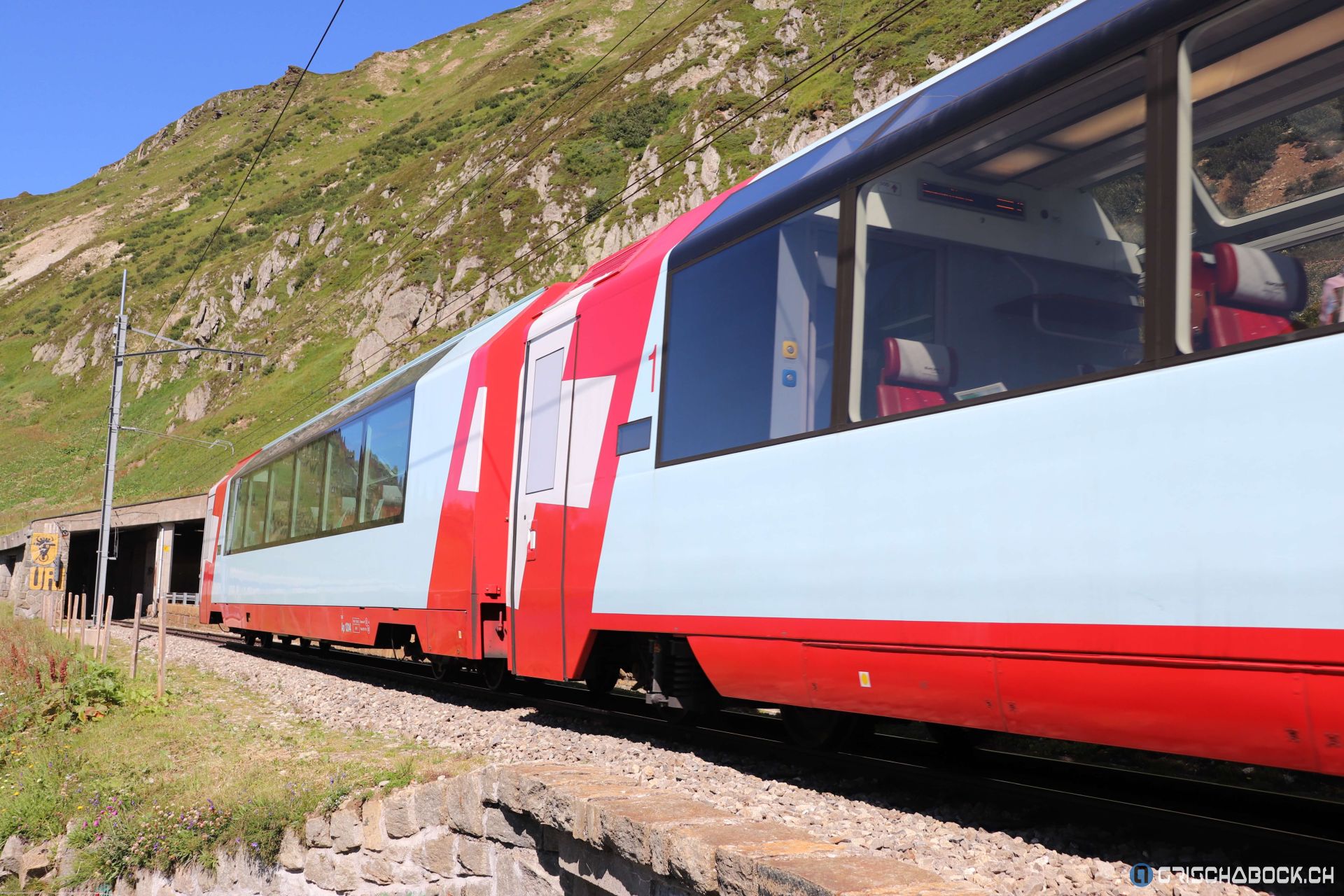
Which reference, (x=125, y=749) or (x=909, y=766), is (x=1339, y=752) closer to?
(x=909, y=766)

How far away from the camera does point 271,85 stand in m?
189

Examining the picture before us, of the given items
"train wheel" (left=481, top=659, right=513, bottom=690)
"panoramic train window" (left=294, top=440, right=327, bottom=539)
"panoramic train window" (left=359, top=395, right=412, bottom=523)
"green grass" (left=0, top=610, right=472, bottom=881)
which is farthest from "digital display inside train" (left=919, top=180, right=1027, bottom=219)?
"panoramic train window" (left=294, top=440, right=327, bottom=539)

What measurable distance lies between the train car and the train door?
69mm

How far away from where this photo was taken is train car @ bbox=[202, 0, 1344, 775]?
3553 mm

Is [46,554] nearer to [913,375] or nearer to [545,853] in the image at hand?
[545,853]

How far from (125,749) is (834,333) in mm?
7603

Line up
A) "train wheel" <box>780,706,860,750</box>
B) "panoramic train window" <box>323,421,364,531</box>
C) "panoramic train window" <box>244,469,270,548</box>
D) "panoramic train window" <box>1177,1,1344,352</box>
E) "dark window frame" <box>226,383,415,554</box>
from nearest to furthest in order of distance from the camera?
"panoramic train window" <box>1177,1,1344,352</box>
"train wheel" <box>780,706,860,750</box>
"dark window frame" <box>226,383,415,554</box>
"panoramic train window" <box>323,421,364,531</box>
"panoramic train window" <box>244,469,270,548</box>

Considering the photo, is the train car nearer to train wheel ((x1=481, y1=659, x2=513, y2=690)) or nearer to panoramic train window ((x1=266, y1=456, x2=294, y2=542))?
train wheel ((x1=481, y1=659, x2=513, y2=690))

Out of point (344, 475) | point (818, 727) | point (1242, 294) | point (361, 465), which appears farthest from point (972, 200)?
point (344, 475)

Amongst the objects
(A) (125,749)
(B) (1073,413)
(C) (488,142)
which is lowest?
(A) (125,749)

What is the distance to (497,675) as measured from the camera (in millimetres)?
11039

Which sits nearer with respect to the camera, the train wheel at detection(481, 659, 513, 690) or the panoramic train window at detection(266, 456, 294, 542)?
the train wheel at detection(481, 659, 513, 690)

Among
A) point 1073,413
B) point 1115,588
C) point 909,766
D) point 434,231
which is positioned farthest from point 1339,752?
point 434,231

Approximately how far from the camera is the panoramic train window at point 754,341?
18.7 ft
